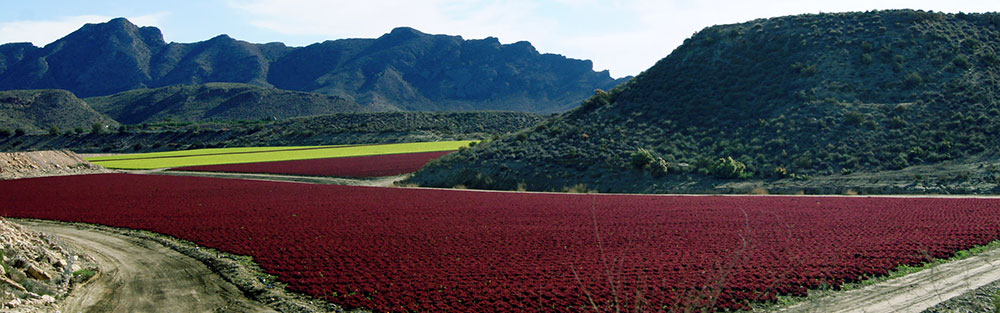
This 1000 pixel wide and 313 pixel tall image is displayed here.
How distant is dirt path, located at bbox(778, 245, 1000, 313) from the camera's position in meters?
11.3

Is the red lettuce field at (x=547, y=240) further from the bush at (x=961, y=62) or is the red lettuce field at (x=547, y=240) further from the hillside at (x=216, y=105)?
the hillside at (x=216, y=105)

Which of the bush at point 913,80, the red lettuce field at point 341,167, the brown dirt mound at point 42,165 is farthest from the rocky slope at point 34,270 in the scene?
the bush at point 913,80

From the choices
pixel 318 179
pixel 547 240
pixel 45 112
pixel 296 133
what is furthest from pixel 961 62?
pixel 45 112

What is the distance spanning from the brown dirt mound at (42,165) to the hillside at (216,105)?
3347 inches

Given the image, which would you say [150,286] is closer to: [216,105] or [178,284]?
[178,284]

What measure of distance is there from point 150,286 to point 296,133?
8971 centimetres

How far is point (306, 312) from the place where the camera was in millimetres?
12141

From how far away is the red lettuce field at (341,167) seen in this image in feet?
166

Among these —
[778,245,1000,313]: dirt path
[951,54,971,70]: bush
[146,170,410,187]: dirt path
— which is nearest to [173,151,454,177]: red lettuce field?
[146,170,410,187]: dirt path

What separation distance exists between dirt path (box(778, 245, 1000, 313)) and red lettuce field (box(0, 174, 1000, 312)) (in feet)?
1.89

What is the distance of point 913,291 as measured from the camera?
1218 cm

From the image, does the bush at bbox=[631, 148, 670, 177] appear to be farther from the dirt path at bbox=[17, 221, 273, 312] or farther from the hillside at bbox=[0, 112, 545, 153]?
the hillside at bbox=[0, 112, 545, 153]

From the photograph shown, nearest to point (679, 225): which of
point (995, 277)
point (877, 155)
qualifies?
point (995, 277)

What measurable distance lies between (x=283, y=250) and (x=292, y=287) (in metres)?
4.27
